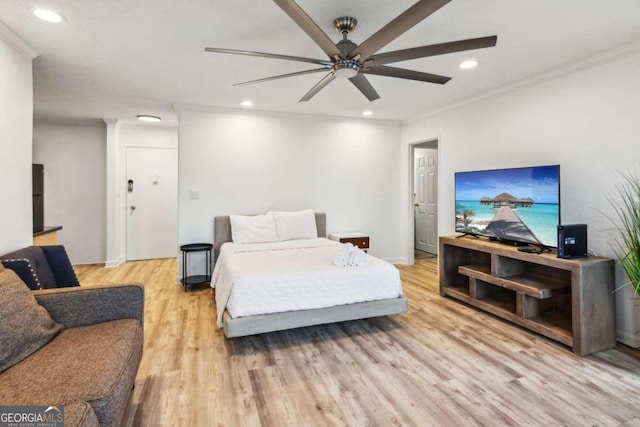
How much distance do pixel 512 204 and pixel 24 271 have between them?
3939 millimetres

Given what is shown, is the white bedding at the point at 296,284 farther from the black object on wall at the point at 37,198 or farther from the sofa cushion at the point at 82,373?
the black object on wall at the point at 37,198

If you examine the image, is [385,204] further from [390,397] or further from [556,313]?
[390,397]

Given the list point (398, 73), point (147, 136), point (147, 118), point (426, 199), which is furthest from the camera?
point (426, 199)

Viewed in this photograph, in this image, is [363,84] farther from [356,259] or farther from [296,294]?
[296,294]

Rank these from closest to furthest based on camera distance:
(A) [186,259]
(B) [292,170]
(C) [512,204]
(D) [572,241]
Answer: (D) [572,241] < (C) [512,204] < (A) [186,259] < (B) [292,170]

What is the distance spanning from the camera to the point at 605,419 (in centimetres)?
178

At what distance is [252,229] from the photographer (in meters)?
4.29

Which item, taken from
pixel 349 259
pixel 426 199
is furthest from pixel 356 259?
pixel 426 199

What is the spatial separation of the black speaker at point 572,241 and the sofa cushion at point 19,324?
3469 mm

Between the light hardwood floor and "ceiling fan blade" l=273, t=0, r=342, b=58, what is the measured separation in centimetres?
209

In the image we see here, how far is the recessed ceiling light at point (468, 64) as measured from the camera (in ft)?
9.57

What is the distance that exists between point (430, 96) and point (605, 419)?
339cm

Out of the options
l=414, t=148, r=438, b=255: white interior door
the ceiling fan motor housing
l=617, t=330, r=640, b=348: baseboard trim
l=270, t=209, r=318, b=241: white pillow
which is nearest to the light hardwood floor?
l=617, t=330, r=640, b=348: baseboard trim

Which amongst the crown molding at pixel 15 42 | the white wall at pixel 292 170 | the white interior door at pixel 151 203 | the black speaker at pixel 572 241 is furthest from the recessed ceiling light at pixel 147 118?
the black speaker at pixel 572 241
